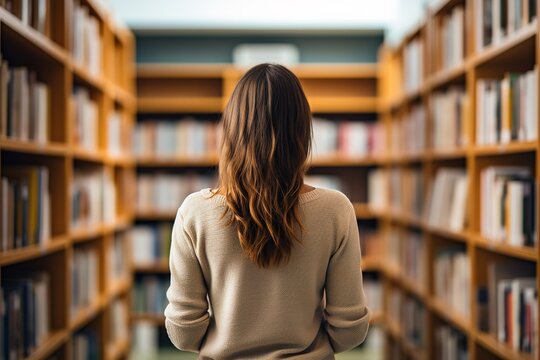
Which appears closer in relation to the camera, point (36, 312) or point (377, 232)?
point (36, 312)

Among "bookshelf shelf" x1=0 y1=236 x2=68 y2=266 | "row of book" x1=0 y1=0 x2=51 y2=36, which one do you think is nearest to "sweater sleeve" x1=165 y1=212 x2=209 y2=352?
"bookshelf shelf" x1=0 y1=236 x2=68 y2=266

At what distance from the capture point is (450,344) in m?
3.33

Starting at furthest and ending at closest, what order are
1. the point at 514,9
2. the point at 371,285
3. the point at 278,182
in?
the point at 371,285, the point at 514,9, the point at 278,182

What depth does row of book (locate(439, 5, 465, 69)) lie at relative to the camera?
3.10 metres

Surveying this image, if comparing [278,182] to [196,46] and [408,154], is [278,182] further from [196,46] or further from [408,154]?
[196,46]

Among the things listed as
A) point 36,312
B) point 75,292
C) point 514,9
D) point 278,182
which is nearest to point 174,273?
point 278,182

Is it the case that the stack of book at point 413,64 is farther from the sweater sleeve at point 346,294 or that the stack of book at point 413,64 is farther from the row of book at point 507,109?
the sweater sleeve at point 346,294

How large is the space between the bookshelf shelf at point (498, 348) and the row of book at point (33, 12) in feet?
6.81

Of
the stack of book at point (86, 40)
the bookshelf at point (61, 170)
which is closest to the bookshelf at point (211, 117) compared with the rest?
the bookshelf at point (61, 170)

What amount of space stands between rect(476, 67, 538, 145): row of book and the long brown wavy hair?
3.36 feet

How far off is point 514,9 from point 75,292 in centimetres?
236

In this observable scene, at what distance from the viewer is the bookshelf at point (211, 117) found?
516 centimetres

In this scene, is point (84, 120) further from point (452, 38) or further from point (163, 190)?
point (452, 38)

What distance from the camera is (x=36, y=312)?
261 cm
